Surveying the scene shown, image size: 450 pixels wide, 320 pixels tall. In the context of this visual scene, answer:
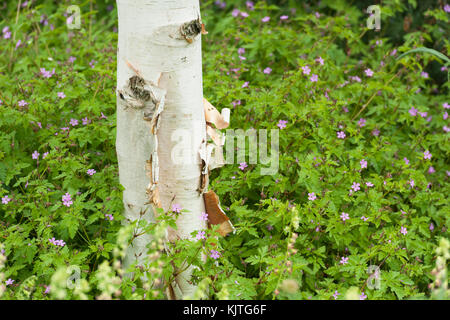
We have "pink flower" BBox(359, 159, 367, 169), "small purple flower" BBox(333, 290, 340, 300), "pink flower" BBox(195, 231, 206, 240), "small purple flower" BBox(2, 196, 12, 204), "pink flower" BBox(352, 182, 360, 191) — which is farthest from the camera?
"pink flower" BBox(359, 159, 367, 169)

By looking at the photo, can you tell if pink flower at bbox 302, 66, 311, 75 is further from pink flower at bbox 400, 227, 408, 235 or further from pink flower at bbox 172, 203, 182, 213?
pink flower at bbox 172, 203, 182, 213

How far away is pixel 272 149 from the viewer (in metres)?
2.96

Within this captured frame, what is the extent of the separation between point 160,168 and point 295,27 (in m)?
2.81

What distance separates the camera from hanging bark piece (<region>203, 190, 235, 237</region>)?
8.14 ft

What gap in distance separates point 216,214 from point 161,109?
0.65m

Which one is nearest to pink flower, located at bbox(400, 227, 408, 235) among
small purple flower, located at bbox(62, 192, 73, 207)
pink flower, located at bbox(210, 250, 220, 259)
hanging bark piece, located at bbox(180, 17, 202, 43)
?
pink flower, located at bbox(210, 250, 220, 259)

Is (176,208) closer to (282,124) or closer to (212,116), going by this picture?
(212,116)

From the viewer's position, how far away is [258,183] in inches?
112

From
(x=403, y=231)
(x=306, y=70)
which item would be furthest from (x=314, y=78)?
(x=403, y=231)

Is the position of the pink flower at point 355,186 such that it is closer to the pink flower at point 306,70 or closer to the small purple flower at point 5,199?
the pink flower at point 306,70

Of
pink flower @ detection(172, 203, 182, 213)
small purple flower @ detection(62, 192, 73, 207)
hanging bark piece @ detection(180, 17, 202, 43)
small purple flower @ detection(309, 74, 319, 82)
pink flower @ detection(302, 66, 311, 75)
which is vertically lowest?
small purple flower @ detection(309, 74, 319, 82)

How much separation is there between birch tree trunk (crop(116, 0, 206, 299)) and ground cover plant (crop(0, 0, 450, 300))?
16 cm

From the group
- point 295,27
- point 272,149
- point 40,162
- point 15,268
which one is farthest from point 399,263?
point 295,27

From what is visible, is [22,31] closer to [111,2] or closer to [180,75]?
[111,2]
